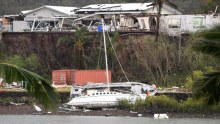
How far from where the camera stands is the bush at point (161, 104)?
177 ft

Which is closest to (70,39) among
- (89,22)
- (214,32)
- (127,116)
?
(89,22)

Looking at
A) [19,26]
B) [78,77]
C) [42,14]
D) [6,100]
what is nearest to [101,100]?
[6,100]

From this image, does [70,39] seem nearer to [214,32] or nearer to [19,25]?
[19,25]

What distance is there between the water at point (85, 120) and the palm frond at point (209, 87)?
90.4ft

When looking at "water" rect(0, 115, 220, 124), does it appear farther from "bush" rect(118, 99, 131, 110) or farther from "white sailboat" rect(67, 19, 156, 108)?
"bush" rect(118, 99, 131, 110)

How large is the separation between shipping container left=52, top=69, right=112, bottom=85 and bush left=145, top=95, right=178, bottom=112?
9.19 meters

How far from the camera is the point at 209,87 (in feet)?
65.4

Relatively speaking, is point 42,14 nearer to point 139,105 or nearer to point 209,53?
point 139,105

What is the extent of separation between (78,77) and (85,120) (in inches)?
575

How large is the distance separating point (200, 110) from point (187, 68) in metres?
12.1

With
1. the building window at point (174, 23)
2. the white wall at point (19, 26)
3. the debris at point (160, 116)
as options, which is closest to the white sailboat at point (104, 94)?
the debris at point (160, 116)

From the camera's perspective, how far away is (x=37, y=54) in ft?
235

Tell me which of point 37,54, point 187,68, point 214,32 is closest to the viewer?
point 214,32

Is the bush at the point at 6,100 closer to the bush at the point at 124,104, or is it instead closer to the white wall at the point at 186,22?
the bush at the point at 124,104
